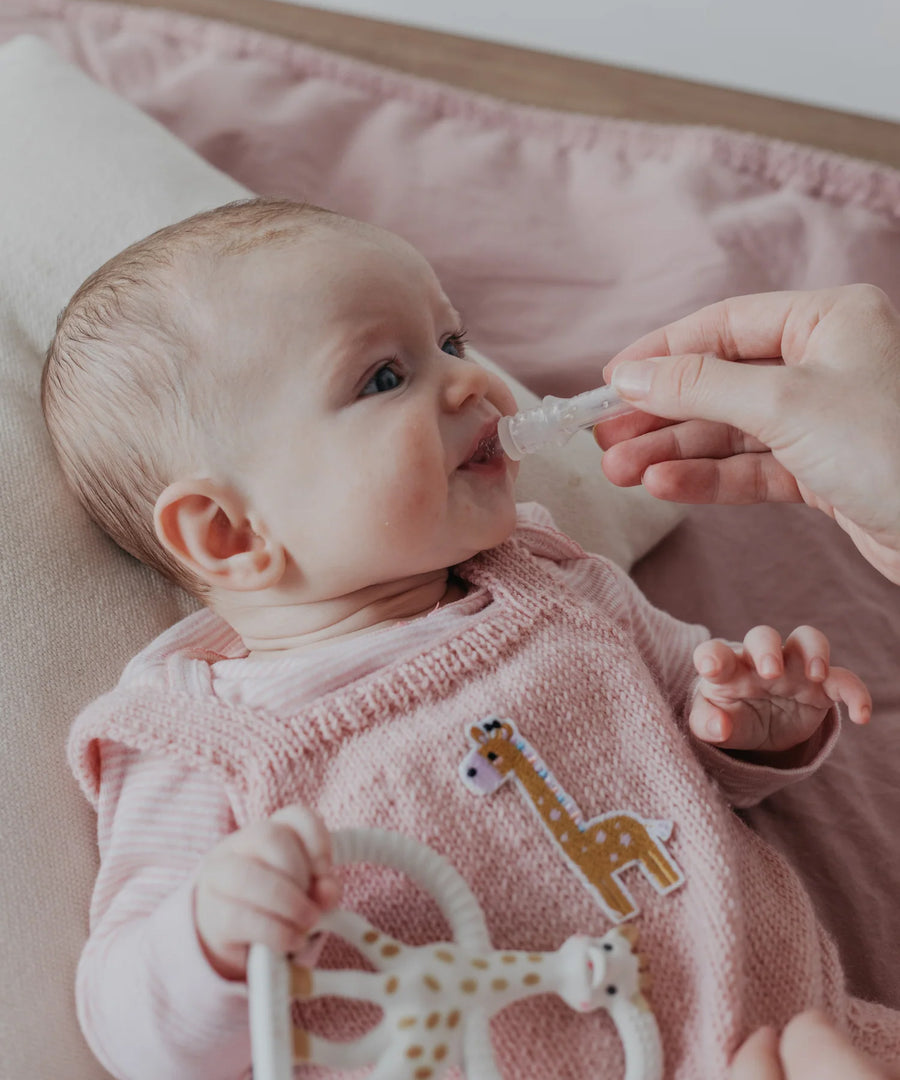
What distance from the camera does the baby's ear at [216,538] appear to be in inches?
40.9

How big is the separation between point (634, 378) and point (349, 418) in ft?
0.85

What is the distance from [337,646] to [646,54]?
5.22 feet

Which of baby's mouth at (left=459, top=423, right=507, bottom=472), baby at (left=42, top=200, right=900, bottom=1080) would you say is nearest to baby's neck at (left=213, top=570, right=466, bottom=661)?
baby at (left=42, top=200, right=900, bottom=1080)

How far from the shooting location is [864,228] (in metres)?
1.68

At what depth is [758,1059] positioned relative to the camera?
87cm

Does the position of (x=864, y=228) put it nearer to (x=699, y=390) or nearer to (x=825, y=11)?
(x=825, y=11)

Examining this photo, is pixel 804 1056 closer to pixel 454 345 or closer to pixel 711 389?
pixel 711 389

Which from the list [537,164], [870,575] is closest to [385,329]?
[870,575]

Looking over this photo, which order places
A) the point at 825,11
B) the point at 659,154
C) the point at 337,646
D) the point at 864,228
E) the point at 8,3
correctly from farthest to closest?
the point at 825,11, the point at 8,3, the point at 659,154, the point at 864,228, the point at 337,646

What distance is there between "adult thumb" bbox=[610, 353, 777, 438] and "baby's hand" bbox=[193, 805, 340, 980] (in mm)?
473

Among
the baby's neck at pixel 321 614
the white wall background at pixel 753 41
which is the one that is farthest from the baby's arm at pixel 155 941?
the white wall background at pixel 753 41

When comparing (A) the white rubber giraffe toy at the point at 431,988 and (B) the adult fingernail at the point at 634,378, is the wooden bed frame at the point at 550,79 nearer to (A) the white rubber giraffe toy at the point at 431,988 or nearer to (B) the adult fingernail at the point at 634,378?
(B) the adult fingernail at the point at 634,378

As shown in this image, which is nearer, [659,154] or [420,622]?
[420,622]

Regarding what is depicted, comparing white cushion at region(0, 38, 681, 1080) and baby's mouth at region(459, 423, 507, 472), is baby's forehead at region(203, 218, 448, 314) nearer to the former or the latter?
baby's mouth at region(459, 423, 507, 472)
